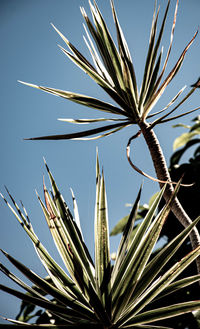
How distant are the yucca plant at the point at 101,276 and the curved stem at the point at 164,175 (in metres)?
Result: 0.07

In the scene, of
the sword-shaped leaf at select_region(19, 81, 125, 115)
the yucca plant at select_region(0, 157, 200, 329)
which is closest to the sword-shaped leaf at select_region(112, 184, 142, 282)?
the yucca plant at select_region(0, 157, 200, 329)

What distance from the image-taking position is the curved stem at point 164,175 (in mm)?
938

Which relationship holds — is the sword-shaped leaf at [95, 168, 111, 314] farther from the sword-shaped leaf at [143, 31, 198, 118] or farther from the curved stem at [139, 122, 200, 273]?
the sword-shaped leaf at [143, 31, 198, 118]

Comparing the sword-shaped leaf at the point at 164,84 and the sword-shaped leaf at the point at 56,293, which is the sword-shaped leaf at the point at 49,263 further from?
the sword-shaped leaf at the point at 164,84

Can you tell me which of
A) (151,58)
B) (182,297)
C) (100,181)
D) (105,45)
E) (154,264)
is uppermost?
(105,45)

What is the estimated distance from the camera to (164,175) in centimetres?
101

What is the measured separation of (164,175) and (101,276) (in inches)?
16.3

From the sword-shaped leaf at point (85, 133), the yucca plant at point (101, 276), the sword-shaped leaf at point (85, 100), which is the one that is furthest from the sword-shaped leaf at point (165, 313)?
the sword-shaped leaf at point (85, 100)

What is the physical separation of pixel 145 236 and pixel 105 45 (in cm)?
94

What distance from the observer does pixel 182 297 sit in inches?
51.2

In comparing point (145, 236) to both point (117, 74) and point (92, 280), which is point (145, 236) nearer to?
point (92, 280)

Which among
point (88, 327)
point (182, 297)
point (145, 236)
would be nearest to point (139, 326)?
point (88, 327)

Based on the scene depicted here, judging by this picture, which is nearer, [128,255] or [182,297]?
[128,255]

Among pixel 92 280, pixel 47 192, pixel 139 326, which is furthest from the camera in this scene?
pixel 47 192
